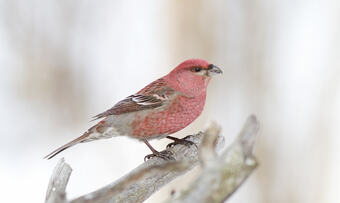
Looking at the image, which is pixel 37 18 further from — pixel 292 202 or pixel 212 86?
pixel 292 202

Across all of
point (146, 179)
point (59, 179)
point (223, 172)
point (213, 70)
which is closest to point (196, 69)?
point (213, 70)

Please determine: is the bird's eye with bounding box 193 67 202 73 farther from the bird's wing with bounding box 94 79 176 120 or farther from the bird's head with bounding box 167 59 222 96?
the bird's wing with bounding box 94 79 176 120

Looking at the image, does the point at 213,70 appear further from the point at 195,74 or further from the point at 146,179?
the point at 146,179

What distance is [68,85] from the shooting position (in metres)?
8.30

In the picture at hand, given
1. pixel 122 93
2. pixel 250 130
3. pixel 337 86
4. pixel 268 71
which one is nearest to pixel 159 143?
pixel 122 93

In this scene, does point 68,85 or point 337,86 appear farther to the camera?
point 68,85

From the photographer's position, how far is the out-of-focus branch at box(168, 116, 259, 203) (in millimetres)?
1779

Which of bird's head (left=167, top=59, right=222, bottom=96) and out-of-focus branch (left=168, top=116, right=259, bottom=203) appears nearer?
out-of-focus branch (left=168, top=116, right=259, bottom=203)

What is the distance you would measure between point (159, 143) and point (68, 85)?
200cm

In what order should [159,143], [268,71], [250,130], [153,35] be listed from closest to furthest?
[250,130] → [159,143] → [268,71] → [153,35]

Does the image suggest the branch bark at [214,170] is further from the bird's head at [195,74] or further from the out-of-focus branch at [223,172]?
the bird's head at [195,74]

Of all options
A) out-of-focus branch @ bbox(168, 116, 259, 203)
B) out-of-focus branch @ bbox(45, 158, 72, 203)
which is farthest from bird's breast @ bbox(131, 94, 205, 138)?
out-of-focus branch @ bbox(168, 116, 259, 203)

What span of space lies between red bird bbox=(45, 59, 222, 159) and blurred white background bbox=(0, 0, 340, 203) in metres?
2.48

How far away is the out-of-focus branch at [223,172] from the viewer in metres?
1.78
